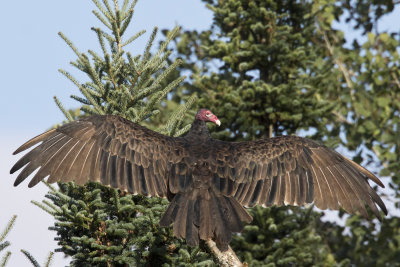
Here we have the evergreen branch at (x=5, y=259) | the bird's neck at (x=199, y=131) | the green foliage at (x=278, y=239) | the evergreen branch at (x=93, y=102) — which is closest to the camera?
the evergreen branch at (x=5, y=259)

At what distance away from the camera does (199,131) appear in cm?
541

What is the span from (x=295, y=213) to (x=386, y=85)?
3837mm

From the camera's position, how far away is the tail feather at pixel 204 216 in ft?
14.3

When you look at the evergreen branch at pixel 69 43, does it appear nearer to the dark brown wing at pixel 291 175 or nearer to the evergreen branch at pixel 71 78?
the evergreen branch at pixel 71 78

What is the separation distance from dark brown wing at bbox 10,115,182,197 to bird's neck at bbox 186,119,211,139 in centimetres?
31

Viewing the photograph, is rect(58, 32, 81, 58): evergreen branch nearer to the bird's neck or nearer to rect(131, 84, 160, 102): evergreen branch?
rect(131, 84, 160, 102): evergreen branch

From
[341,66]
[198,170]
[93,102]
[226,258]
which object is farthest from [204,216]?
[341,66]

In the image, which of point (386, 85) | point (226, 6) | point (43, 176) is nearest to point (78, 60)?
point (43, 176)

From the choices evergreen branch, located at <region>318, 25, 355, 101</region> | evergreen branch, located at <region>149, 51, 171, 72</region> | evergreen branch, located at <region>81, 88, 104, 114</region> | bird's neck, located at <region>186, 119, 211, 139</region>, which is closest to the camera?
evergreen branch, located at <region>81, 88, 104, 114</region>

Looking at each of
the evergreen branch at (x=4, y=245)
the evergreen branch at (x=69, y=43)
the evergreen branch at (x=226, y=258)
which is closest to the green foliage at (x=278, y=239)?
the evergreen branch at (x=226, y=258)

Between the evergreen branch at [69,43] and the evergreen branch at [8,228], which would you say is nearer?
the evergreen branch at [8,228]

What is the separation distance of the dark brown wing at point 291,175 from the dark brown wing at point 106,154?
41 centimetres

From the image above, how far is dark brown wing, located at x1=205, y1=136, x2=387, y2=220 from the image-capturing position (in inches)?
201

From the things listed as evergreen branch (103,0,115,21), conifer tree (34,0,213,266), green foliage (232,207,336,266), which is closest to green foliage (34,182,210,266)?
conifer tree (34,0,213,266)
